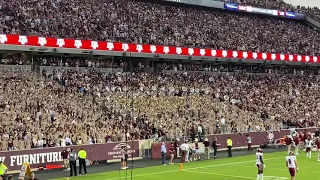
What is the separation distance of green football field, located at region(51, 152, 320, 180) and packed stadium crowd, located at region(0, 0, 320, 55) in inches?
764

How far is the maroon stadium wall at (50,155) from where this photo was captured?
90.9ft

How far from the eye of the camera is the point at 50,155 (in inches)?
1159

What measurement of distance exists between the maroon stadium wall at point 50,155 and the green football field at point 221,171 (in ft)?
6.00

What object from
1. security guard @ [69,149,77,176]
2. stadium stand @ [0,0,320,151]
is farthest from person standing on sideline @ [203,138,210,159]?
security guard @ [69,149,77,176]

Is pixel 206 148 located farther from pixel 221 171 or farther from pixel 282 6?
pixel 282 6

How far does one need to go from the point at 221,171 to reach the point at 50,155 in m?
10.8

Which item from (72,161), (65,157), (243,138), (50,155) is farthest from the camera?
(243,138)

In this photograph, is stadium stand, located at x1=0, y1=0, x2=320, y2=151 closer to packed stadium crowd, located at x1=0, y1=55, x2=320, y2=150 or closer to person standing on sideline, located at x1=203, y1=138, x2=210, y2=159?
packed stadium crowd, located at x1=0, y1=55, x2=320, y2=150

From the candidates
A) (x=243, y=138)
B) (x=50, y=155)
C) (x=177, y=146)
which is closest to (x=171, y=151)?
(x=177, y=146)

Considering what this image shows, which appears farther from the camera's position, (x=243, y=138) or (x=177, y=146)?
(x=243, y=138)

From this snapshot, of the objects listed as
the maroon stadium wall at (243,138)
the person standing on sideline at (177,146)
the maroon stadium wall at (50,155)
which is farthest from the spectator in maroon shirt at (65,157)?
the person standing on sideline at (177,146)

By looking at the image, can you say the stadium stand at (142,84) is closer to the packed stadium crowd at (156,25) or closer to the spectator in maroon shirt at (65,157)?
the packed stadium crowd at (156,25)

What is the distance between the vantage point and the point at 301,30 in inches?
2923

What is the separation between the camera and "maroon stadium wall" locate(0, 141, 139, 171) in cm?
2772
